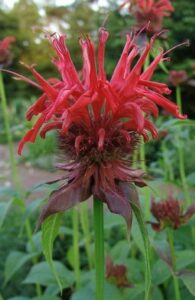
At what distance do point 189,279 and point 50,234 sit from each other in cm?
42

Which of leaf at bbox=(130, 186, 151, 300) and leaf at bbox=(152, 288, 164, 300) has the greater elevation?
leaf at bbox=(130, 186, 151, 300)

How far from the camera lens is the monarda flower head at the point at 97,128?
875 mm

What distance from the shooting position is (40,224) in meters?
0.86

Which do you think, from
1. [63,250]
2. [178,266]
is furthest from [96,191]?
[63,250]

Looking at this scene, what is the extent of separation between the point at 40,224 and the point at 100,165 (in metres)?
0.16

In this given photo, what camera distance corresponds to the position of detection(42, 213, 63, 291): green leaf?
2.82 ft

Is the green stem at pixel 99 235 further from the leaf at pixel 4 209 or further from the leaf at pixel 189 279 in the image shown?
the leaf at pixel 4 209

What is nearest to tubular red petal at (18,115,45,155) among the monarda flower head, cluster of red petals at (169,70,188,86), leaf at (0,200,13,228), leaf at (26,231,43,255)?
the monarda flower head

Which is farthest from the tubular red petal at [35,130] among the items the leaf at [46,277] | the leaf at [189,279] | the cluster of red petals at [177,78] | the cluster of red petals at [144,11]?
the cluster of red petals at [177,78]

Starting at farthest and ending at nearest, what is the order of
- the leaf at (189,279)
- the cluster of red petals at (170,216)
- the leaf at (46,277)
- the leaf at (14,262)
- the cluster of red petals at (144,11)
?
the cluster of red petals at (144,11)
the leaf at (14,262)
the leaf at (46,277)
the cluster of red petals at (170,216)
the leaf at (189,279)

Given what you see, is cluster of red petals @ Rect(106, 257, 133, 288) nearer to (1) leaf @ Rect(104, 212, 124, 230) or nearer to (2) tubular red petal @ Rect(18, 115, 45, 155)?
(1) leaf @ Rect(104, 212, 124, 230)

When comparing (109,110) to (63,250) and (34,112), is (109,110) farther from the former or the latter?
(63,250)

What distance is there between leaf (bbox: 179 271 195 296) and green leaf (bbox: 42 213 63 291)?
0.35 m

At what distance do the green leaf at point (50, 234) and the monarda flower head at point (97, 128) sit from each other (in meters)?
0.04
